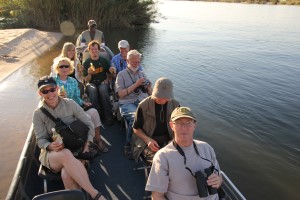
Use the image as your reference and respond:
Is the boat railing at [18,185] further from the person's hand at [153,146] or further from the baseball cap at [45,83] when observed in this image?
the person's hand at [153,146]

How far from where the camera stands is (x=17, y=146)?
6723 millimetres

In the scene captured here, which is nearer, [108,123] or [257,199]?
[257,199]

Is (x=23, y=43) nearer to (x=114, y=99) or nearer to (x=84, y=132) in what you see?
(x=114, y=99)

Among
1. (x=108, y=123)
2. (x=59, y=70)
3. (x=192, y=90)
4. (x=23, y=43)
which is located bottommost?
(x=23, y=43)

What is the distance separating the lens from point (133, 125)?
427cm

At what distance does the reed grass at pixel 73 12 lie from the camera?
24.0 m

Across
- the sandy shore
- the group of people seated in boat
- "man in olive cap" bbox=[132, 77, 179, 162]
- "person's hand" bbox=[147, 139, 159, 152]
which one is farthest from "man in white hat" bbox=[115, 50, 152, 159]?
the sandy shore

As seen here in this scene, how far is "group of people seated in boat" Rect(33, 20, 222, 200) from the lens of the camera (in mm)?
2885

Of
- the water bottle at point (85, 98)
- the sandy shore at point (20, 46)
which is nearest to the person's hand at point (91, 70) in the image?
the water bottle at point (85, 98)

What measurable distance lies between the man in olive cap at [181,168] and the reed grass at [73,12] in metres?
23.0

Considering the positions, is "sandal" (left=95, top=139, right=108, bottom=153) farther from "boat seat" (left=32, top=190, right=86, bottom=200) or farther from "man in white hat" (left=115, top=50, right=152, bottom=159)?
"boat seat" (left=32, top=190, right=86, bottom=200)

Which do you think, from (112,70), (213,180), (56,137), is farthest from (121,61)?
(213,180)

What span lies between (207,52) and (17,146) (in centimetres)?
1275

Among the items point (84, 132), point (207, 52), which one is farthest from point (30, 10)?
point (84, 132)
